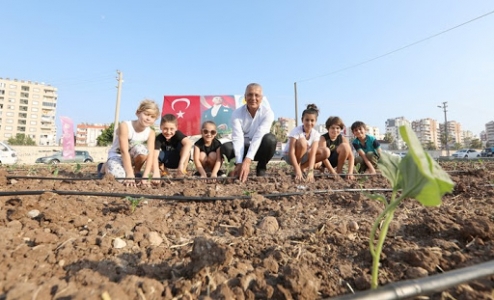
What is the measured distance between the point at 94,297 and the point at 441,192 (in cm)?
80

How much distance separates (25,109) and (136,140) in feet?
304

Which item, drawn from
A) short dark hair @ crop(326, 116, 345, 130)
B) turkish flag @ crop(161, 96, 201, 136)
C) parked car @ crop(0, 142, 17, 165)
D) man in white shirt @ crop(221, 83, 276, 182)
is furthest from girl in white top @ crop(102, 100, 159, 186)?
parked car @ crop(0, 142, 17, 165)

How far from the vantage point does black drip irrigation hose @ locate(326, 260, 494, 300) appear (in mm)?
537

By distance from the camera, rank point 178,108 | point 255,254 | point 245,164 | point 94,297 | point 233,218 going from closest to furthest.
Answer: point 94,297, point 255,254, point 233,218, point 245,164, point 178,108

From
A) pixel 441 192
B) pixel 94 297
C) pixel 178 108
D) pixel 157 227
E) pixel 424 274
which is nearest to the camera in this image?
pixel 441 192

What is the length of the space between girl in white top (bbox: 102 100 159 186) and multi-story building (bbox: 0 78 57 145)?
88777 mm

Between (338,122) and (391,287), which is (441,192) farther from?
(338,122)

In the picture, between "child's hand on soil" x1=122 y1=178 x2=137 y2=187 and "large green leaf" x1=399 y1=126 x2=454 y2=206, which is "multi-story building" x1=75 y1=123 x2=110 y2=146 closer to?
"child's hand on soil" x1=122 y1=178 x2=137 y2=187

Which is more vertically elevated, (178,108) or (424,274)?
(178,108)

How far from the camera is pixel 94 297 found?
2.15 feet

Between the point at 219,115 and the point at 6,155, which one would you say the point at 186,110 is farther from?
the point at 6,155

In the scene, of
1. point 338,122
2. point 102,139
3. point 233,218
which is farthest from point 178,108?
point 102,139

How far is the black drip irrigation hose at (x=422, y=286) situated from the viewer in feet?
1.76

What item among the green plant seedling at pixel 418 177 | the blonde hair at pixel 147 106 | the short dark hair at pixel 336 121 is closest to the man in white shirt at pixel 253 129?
the blonde hair at pixel 147 106
